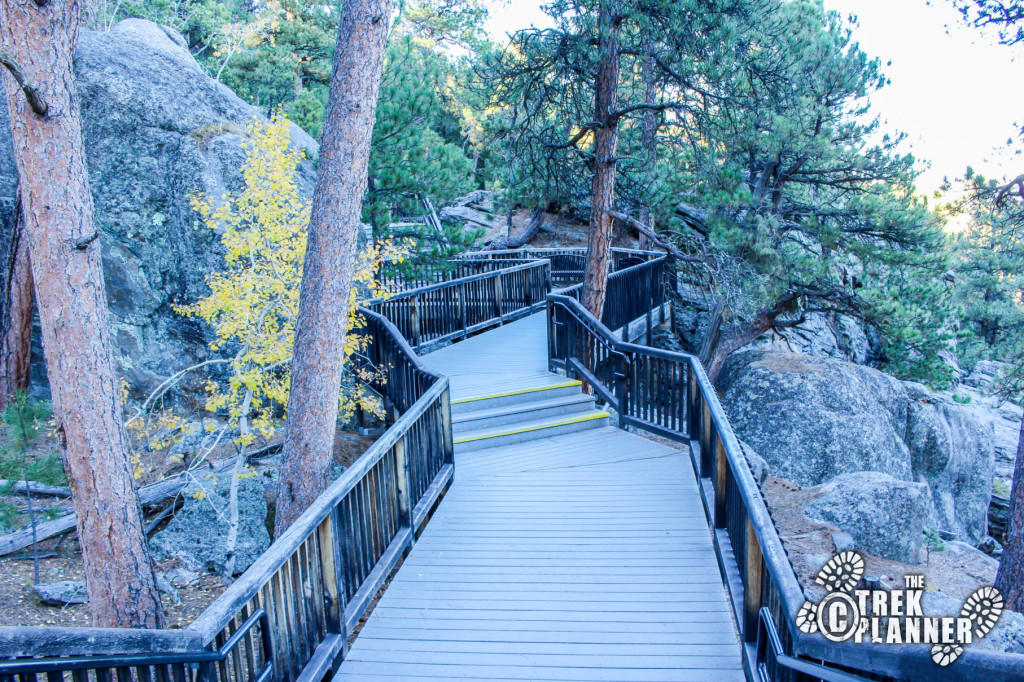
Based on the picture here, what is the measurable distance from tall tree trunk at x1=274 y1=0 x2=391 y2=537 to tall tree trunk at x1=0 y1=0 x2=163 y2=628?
1.41 m

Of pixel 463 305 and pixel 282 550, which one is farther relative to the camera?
pixel 463 305

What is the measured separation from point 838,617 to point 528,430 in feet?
19.7

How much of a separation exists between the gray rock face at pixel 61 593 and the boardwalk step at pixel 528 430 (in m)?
4.46

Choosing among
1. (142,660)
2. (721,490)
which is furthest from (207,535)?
(142,660)

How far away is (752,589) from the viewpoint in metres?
3.92

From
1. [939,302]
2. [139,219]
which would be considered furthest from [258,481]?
[939,302]

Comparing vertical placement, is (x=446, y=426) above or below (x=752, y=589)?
above

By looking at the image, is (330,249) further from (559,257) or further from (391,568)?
(559,257)

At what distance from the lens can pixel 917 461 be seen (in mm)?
14984

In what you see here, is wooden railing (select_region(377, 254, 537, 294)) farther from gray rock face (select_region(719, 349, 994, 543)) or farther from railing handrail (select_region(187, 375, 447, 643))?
railing handrail (select_region(187, 375, 447, 643))

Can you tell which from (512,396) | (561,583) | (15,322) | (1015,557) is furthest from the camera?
(15,322)

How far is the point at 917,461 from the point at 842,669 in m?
14.5

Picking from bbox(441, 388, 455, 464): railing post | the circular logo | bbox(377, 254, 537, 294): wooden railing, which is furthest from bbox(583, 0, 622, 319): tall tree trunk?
the circular logo

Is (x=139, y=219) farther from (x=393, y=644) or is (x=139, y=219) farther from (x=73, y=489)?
(x=393, y=644)
